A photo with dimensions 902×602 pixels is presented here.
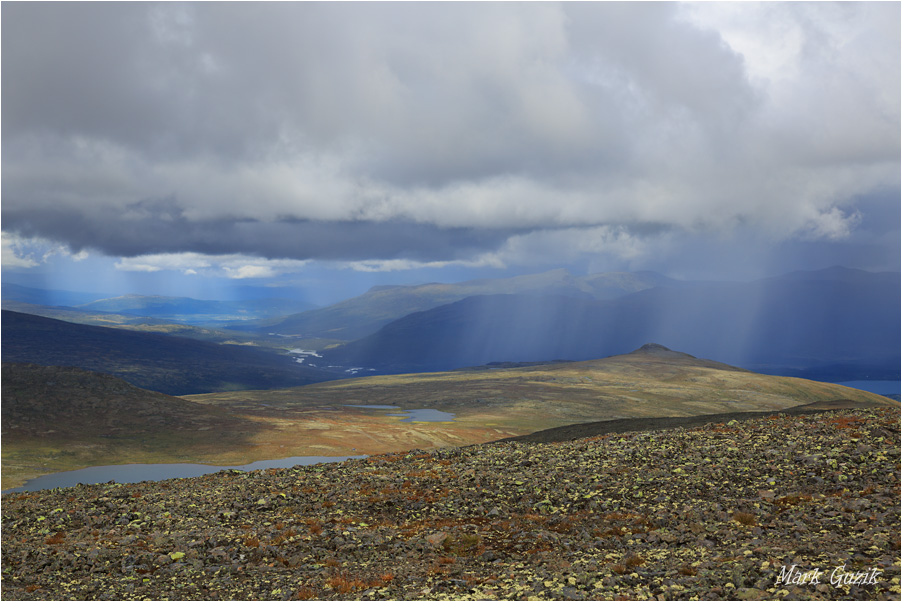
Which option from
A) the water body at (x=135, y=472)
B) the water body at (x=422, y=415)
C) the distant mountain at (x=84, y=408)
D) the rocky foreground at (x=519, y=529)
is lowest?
the water body at (x=422, y=415)

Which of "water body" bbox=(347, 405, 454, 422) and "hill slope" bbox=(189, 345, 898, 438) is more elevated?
"hill slope" bbox=(189, 345, 898, 438)

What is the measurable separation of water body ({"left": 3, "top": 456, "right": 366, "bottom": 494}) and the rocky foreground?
45.8 metres

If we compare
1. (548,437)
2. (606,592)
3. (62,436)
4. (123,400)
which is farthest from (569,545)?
(123,400)

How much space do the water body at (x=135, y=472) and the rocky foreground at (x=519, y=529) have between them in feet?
150

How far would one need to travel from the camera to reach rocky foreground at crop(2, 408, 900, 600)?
17.3m

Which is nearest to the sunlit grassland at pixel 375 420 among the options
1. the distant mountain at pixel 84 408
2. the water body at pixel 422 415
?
the water body at pixel 422 415

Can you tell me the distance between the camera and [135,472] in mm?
82438

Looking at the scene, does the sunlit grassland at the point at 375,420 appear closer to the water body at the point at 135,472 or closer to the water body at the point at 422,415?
the water body at the point at 135,472

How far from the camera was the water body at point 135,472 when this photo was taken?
75.5m

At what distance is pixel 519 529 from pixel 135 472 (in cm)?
7803

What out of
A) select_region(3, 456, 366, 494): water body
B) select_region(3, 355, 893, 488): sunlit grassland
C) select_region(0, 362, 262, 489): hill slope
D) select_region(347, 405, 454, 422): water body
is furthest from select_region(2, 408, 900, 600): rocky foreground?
select_region(347, 405, 454, 422): water body

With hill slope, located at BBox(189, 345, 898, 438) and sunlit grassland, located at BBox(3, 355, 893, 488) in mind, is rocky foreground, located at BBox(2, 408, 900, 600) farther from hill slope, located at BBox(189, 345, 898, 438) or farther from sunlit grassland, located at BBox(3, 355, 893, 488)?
hill slope, located at BBox(189, 345, 898, 438)

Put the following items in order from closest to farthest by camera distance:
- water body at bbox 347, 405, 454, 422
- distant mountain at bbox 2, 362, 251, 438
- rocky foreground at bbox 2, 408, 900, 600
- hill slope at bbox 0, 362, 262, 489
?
rocky foreground at bbox 2, 408, 900, 600, hill slope at bbox 0, 362, 262, 489, distant mountain at bbox 2, 362, 251, 438, water body at bbox 347, 405, 454, 422

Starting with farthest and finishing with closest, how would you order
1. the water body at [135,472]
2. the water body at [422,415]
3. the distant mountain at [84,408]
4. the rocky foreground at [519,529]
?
1. the water body at [422,415]
2. the distant mountain at [84,408]
3. the water body at [135,472]
4. the rocky foreground at [519,529]
